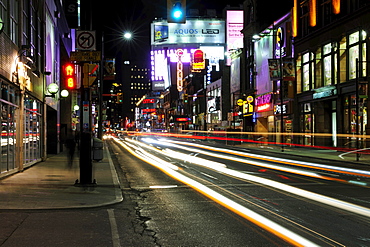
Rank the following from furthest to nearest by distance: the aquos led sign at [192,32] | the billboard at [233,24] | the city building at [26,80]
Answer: the aquos led sign at [192,32], the billboard at [233,24], the city building at [26,80]

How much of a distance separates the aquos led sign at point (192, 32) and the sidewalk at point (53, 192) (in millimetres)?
68507

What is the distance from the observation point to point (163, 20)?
85000 mm

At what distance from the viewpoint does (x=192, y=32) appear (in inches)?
3290

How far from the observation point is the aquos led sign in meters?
83.6

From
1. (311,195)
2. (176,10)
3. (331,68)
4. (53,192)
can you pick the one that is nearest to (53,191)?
(53,192)

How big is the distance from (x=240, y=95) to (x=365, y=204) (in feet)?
178

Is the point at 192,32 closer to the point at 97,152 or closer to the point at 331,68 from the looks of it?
the point at 331,68

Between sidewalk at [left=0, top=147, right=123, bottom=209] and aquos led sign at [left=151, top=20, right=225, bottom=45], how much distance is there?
6851 centimetres

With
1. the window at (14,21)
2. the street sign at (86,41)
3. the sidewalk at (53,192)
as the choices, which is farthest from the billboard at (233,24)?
the sidewalk at (53,192)

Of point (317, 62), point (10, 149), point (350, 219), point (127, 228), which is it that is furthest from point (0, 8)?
point (317, 62)

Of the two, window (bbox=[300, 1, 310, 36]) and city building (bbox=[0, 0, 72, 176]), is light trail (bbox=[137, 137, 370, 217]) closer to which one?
city building (bbox=[0, 0, 72, 176])

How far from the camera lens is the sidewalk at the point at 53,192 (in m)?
10.8

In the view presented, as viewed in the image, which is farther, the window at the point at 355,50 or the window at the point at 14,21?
the window at the point at 355,50

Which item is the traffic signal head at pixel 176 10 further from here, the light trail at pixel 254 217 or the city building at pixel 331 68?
the city building at pixel 331 68
